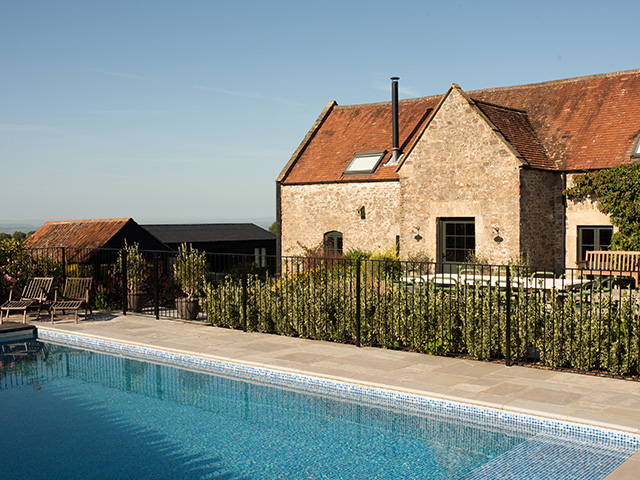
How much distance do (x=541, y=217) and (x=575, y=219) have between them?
3.33ft

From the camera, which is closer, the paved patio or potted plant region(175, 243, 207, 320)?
the paved patio

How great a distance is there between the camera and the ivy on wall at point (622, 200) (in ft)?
53.7

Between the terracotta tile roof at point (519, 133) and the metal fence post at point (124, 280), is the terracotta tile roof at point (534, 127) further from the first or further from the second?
the metal fence post at point (124, 280)

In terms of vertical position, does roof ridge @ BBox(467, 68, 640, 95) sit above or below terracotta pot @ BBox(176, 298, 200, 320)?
above

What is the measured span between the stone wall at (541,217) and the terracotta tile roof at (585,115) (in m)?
0.75

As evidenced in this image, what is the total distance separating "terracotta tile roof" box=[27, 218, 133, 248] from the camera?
17.8m

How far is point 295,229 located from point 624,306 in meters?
15.3

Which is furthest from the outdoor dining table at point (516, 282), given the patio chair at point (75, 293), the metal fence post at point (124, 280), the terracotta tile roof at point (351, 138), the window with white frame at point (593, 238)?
the terracotta tile roof at point (351, 138)

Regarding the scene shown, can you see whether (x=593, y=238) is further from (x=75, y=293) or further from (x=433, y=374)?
(x=75, y=293)

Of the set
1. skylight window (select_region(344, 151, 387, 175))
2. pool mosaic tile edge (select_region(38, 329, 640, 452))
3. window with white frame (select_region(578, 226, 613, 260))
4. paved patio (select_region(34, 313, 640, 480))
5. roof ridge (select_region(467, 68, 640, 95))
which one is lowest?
pool mosaic tile edge (select_region(38, 329, 640, 452))

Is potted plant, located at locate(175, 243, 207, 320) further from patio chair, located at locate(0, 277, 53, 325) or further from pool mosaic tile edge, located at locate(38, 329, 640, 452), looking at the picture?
patio chair, located at locate(0, 277, 53, 325)

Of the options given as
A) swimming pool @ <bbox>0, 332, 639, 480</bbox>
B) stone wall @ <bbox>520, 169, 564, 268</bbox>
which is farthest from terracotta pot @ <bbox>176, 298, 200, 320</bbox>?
stone wall @ <bbox>520, 169, 564, 268</bbox>

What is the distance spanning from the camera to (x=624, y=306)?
27.7 feet

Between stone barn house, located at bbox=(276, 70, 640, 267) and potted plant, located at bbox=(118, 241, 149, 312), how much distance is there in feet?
25.3
